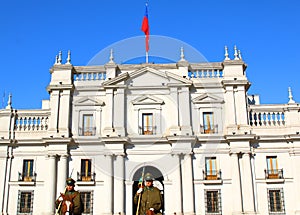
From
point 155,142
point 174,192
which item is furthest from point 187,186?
point 155,142

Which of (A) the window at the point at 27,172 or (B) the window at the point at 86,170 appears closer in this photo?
(B) the window at the point at 86,170

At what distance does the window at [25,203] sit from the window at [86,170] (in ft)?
13.5

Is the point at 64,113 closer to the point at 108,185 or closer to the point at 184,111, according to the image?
the point at 108,185

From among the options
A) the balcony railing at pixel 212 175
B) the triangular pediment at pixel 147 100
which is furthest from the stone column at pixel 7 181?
the balcony railing at pixel 212 175

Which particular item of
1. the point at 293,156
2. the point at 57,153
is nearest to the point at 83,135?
the point at 57,153

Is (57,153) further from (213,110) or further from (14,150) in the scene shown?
(213,110)

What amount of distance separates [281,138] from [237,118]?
3.63m

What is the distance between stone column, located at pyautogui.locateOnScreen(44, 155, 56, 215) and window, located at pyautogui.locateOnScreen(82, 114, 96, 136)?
3.18 meters

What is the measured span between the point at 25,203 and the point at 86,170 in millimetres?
5162

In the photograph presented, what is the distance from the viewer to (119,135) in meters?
33.9

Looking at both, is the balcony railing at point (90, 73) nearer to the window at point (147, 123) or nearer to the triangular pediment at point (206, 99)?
the window at point (147, 123)

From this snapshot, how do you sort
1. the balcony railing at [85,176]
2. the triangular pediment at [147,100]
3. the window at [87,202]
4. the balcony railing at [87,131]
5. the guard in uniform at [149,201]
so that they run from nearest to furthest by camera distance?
the guard in uniform at [149,201], the window at [87,202], the balcony railing at [85,176], the balcony railing at [87,131], the triangular pediment at [147,100]

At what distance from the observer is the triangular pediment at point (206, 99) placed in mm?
35244

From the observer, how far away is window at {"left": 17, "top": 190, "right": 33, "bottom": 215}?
1315 inches
